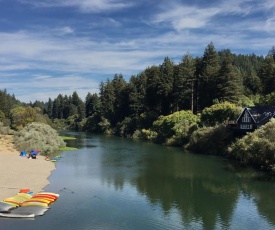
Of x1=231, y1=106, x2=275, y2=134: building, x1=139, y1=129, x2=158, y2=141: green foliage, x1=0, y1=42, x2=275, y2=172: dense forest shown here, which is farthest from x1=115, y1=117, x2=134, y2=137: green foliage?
x1=231, y1=106, x2=275, y2=134: building

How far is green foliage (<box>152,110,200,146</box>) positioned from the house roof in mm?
19875

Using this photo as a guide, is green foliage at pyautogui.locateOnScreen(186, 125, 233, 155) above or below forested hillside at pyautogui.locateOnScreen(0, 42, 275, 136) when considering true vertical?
below

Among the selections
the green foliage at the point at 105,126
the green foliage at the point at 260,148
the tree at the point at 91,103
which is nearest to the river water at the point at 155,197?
the green foliage at the point at 260,148

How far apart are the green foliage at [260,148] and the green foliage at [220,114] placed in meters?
20.0

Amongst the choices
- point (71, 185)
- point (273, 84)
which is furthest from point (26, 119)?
point (273, 84)

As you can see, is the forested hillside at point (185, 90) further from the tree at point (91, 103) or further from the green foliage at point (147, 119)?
the tree at point (91, 103)

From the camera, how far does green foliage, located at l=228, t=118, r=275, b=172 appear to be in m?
49.4

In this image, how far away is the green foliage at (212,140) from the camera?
6938 centimetres

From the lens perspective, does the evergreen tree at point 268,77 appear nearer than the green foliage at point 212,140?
No

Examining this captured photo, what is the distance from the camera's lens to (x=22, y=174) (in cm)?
4559

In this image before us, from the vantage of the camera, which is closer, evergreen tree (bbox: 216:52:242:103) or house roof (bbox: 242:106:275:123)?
house roof (bbox: 242:106:275:123)

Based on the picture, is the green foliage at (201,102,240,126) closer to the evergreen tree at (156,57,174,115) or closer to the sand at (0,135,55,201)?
the evergreen tree at (156,57,174,115)

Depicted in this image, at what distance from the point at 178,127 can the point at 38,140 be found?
34940 mm

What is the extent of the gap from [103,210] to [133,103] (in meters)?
97.0
